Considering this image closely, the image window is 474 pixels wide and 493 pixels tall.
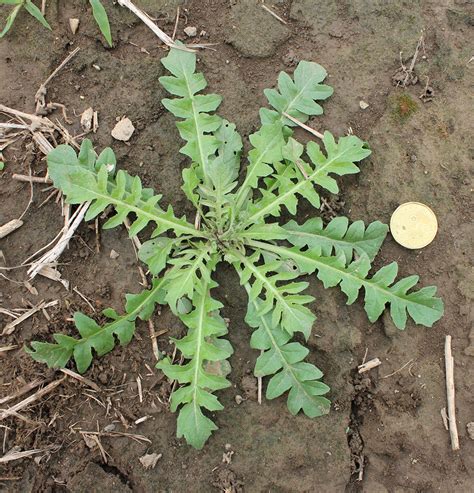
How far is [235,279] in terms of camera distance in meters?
3.28

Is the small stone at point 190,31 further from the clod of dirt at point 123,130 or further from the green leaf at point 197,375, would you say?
the green leaf at point 197,375

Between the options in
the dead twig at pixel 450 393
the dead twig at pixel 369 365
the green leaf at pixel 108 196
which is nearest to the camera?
the green leaf at pixel 108 196

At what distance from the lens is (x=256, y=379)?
317 centimetres

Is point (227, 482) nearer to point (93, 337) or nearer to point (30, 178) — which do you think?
point (93, 337)

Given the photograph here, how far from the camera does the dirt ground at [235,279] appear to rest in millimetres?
3068

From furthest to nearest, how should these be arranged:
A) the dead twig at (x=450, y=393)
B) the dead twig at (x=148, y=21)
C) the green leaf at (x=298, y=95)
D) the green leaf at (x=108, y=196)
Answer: the dead twig at (x=148, y=21) < the green leaf at (x=298, y=95) < the dead twig at (x=450, y=393) < the green leaf at (x=108, y=196)

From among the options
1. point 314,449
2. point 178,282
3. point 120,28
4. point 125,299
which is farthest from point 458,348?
point 120,28

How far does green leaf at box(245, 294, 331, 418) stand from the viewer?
3039 millimetres

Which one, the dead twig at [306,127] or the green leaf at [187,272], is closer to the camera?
the green leaf at [187,272]

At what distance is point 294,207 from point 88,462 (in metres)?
1.79

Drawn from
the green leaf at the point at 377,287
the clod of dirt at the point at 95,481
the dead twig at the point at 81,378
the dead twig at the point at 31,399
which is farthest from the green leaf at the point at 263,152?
the clod of dirt at the point at 95,481

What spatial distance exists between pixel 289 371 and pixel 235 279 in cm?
61

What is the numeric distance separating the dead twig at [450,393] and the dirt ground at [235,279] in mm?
42

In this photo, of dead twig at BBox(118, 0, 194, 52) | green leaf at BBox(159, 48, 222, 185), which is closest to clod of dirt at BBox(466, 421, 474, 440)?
green leaf at BBox(159, 48, 222, 185)
